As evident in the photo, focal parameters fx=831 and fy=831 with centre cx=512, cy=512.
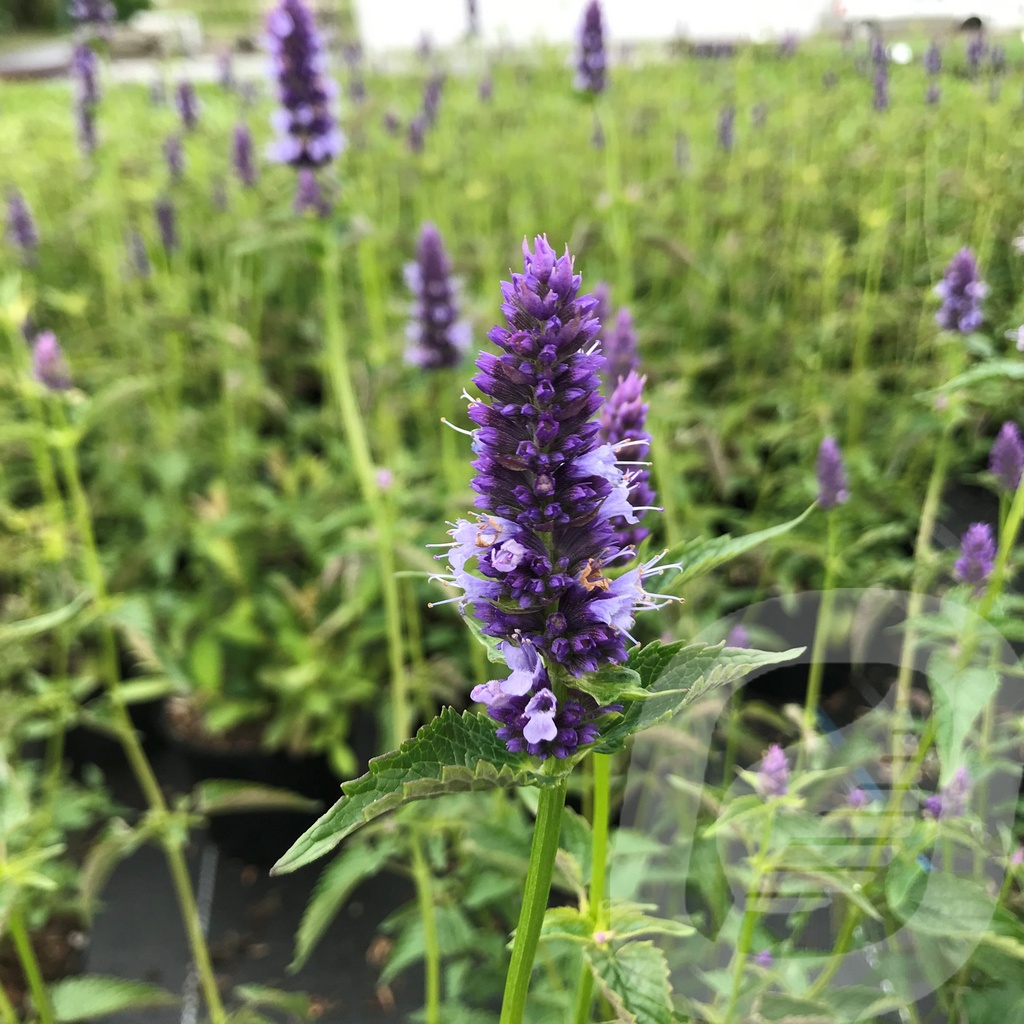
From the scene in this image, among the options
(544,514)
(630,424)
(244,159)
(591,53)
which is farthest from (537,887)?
(244,159)

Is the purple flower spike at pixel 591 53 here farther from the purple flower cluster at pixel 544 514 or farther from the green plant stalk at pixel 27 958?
the green plant stalk at pixel 27 958

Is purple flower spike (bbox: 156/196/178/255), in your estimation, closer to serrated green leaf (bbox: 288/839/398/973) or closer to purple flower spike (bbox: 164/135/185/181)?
purple flower spike (bbox: 164/135/185/181)

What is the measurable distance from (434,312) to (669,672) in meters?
1.52

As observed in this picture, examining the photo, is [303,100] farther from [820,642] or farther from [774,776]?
[774,776]

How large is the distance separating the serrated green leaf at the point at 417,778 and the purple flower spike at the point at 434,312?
1.49 meters

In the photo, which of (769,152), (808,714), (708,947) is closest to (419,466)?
(808,714)

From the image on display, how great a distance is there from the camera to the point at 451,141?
15.8 feet

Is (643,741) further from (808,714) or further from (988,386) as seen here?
(988,386)

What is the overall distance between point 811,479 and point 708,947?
4.42ft

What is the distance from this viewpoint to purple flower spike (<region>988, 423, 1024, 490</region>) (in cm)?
126

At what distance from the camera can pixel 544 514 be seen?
68 cm

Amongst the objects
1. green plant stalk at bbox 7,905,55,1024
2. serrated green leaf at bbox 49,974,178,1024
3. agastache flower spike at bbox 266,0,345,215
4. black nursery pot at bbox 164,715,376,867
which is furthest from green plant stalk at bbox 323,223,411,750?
green plant stalk at bbox 7,905,55,1024

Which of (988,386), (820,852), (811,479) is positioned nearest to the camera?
(820,852)

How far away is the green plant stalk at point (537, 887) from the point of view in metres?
0.74
